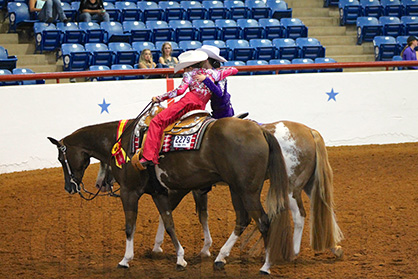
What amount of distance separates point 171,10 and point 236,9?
1966 mm

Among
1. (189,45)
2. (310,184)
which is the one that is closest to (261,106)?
(189,45)

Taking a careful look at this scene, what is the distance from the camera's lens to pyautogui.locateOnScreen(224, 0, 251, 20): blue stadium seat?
1717cm

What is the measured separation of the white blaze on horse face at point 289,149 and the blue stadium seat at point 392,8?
538 inches

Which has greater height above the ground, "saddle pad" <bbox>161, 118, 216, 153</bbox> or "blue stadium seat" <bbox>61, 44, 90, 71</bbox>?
"saddle pad" <bbox>161, 118, 216, 153</bbox>

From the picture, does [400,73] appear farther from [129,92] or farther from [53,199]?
[53,199]

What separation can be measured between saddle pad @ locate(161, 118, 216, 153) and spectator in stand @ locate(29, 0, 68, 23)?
954 cm

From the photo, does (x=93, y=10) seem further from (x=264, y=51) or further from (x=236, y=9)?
(x=264, y=51)

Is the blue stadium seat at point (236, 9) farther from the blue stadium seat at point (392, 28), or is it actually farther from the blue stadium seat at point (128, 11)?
the blue stadium seat at point (392, 28)

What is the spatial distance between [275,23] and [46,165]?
28.4 feet

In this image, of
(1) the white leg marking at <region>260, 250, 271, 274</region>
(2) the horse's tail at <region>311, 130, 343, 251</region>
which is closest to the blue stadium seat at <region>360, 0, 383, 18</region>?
(2) the horse's tail at <region>311, 130, 343, 251</region>

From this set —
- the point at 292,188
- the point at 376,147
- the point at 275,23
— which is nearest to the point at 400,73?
the point at 376,147

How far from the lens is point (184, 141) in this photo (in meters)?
5.67

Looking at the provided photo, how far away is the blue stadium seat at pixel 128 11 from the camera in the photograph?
52.6 feet

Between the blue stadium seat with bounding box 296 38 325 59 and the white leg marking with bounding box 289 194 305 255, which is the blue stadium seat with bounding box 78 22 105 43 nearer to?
the blue stadium seat with bounding box 296 38 325 59
